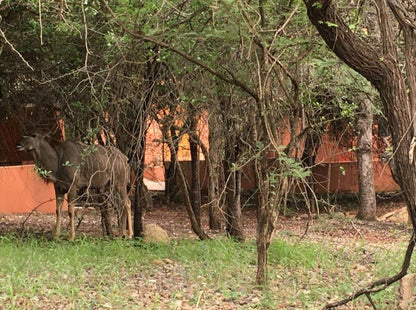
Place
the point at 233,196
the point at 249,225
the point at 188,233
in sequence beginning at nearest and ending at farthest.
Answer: the point at 233,196 → the point at 188,233 → the point at 249,225

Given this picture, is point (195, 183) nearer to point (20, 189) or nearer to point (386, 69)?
point (20, 189)

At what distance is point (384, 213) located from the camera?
784 inches

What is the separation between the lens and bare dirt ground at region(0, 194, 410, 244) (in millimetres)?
13273

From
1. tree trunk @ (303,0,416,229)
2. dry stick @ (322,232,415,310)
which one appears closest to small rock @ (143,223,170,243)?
dry stick @ (322,232,415,310)

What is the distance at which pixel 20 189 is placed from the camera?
55.3 feet

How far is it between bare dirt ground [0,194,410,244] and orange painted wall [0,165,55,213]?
546mm

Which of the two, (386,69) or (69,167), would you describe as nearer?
(386,69)

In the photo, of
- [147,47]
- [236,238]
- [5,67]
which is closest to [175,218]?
[236,238]

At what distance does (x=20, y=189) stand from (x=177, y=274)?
8799 mm

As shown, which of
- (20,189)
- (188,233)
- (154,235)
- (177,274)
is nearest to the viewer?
(177,274)

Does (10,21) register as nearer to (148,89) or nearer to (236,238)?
(148,89)

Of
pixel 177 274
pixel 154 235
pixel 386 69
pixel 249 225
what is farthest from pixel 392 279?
pixel 249 225

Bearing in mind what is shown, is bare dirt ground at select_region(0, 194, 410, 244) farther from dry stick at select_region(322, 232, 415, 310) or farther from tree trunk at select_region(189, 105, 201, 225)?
dry stick at select_region(322, 232, 415, 310)

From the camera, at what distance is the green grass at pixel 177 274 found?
24.5 ft
